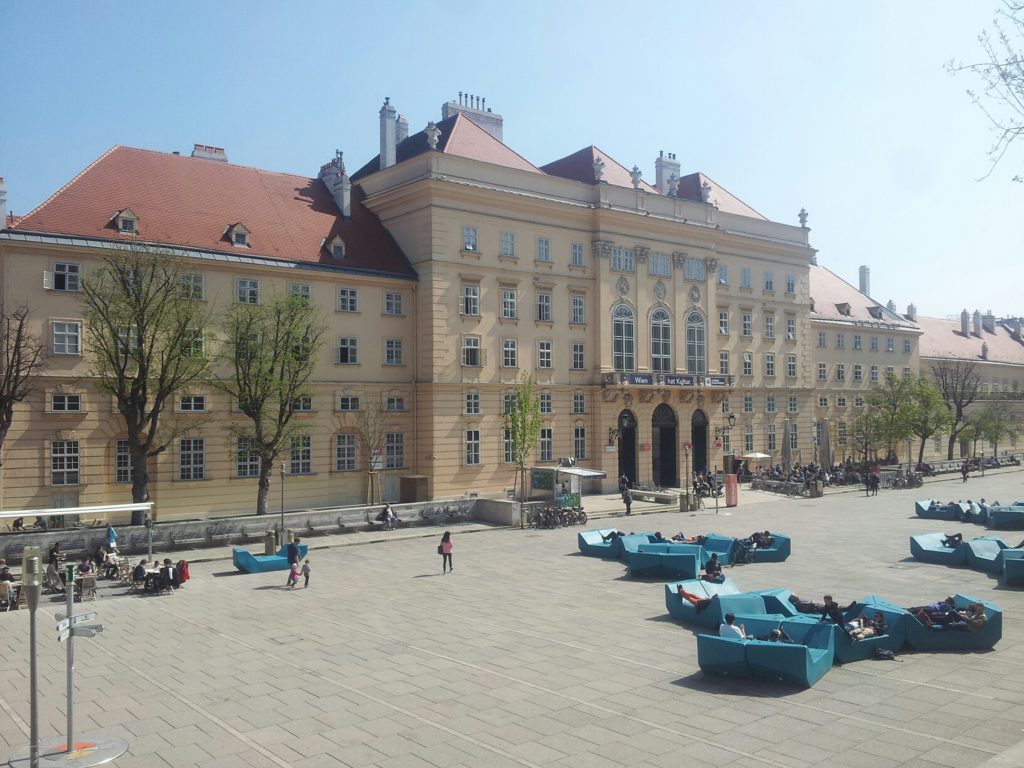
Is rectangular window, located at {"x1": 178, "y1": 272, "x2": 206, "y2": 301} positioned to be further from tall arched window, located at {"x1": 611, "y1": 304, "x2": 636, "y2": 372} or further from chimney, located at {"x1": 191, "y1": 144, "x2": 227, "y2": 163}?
tall arched window, located at {"x1": 611, "y1": 304, "x2": 636, "y2": 372}

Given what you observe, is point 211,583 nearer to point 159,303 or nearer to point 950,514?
point 159,303

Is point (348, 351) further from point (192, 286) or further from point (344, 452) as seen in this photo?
point (192, 286)

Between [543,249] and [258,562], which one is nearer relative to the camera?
[258,562]

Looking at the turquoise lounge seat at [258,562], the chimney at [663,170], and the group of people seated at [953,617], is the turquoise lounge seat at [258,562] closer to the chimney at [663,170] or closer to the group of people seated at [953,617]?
the group of people seated at [953,617]

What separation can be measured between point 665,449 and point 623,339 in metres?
8.08

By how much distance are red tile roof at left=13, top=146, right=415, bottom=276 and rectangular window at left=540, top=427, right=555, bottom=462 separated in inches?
470

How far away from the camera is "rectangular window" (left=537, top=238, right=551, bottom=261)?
50.4 metres

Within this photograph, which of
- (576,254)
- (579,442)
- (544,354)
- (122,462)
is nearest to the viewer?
(122,462)

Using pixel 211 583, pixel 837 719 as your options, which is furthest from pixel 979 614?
pixel 211 583

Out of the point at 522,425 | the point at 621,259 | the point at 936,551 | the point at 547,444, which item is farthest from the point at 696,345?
the point at 936,551

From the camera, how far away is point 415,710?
14.7 m

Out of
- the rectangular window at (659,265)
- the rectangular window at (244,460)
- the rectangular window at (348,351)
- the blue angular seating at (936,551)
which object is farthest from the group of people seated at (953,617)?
the rectangular window at (659,265)

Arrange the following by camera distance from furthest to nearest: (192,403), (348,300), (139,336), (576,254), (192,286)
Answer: (576,254)
(348,300)
(192,403)
(192,286)
(139,336)

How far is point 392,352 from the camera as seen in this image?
1827 inches
